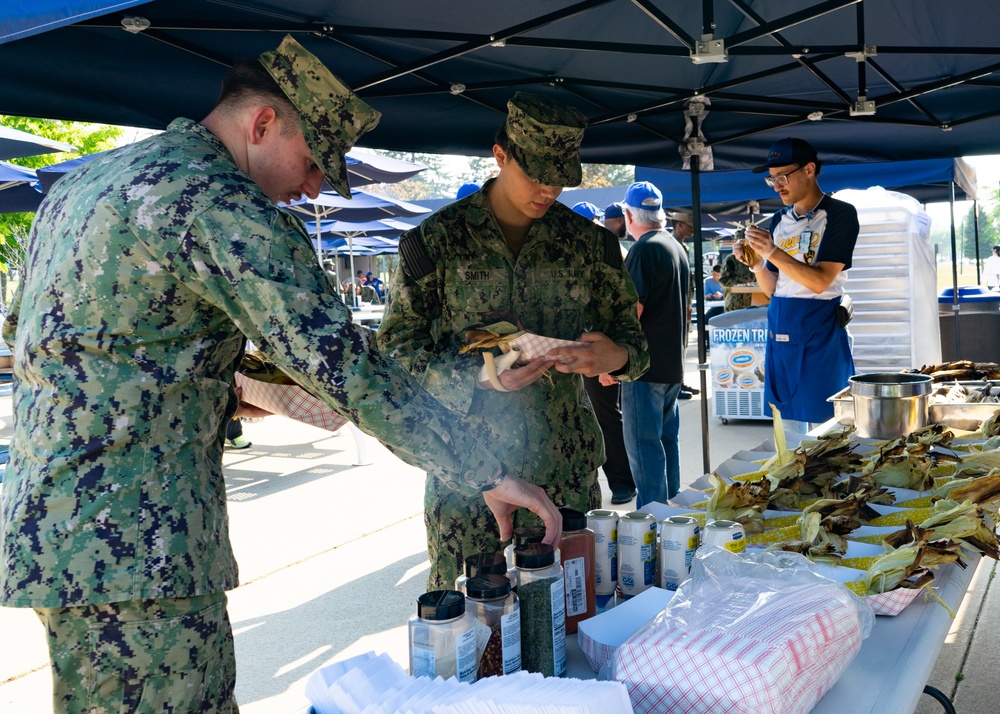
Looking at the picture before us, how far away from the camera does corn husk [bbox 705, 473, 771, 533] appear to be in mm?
2088

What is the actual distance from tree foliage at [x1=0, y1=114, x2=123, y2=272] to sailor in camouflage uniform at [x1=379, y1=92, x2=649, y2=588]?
1605cm

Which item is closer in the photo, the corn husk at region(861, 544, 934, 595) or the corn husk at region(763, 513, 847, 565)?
the corn husk at region(861, 544, 934, 595)

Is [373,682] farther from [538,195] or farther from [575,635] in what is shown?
[538,195]

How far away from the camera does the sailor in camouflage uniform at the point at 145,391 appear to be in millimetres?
1357

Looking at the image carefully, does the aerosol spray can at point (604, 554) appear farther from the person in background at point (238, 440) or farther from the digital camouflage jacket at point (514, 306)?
the person in background at point (238, 440)

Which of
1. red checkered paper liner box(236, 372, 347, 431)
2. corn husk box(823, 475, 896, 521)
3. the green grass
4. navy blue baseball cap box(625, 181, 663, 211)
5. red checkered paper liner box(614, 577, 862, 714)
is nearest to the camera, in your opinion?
red checkered paper liner box(614, 577, 862, 714)

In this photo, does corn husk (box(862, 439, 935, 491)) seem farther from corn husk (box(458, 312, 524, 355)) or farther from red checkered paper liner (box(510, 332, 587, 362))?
corn husk (box(458, 312, 524, 355))

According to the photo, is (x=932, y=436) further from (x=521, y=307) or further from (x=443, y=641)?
(x=443, y=641)

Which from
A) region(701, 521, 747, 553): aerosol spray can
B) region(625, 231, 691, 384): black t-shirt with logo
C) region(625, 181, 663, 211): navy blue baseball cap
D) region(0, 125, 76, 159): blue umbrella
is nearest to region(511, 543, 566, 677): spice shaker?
region(701, 521, 747, 553): aerosol spray can

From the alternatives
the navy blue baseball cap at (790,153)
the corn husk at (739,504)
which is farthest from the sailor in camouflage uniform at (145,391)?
the navy blue baseball cap at (790,153)

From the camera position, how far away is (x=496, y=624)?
1306 mm

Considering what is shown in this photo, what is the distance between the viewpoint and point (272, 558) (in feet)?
15.5

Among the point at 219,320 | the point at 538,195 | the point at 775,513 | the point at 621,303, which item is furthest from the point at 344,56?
the point at 775,513

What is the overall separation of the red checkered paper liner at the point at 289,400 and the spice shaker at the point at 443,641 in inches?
25.9
